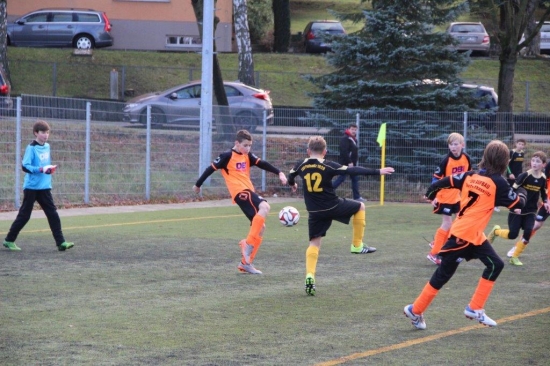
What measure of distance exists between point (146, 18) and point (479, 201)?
3603 cm

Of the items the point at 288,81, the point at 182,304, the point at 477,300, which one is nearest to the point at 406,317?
the point at 477,300

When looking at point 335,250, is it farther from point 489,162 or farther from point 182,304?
point 489,162

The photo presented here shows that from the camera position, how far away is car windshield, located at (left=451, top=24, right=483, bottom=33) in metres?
42.3

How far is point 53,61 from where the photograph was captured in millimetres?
37625

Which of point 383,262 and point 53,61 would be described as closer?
point 383,262

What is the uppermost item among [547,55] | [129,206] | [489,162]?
[547,55]

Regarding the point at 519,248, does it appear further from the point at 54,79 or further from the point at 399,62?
the point at 54,79

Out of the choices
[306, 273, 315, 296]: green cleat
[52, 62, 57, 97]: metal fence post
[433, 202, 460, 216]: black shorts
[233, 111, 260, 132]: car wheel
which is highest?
[52, 62, 57, 97]: metal fence post

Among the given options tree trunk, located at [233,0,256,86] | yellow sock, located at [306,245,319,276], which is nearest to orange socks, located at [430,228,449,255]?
yellow sock, located at [306,245,319,276]

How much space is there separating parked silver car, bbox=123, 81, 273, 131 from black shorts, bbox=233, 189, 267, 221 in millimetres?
9743

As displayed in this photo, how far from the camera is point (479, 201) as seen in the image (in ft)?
25.7

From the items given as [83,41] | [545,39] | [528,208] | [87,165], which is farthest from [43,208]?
[545,39]

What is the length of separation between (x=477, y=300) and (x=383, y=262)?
13.4 ft

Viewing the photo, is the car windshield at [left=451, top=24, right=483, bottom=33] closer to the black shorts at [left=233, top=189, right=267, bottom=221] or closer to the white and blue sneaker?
the black shorts at [left=233, top=189, right=267, bottom=221]
